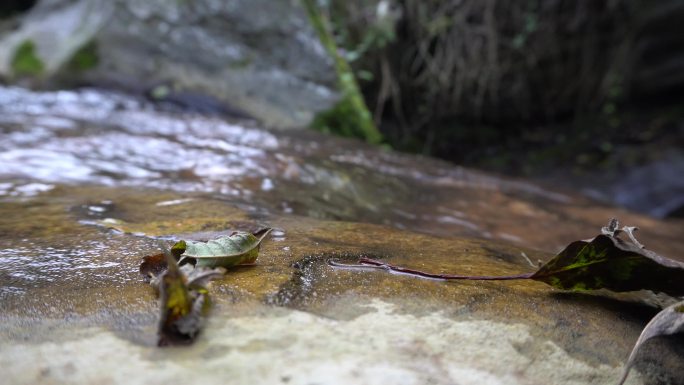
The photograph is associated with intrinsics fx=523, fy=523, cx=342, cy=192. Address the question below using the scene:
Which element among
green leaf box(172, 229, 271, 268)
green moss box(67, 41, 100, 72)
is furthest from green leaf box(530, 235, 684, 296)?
green moss box(67, 41, 100, 72)

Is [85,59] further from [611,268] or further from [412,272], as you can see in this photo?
[611,268]

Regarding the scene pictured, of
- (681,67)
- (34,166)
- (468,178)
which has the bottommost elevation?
(34,166)

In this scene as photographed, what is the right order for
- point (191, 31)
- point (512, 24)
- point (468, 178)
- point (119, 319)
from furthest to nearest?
point (512, 24), point (191, 31), point (468, 178), point (119, 319)

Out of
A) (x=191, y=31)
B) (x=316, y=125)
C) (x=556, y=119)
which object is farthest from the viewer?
(x=556, y=119)

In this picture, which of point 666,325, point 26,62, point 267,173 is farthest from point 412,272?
point 26,62

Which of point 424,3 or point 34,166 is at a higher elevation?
point 424,3

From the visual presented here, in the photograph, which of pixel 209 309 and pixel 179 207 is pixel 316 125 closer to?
pixel 179 207

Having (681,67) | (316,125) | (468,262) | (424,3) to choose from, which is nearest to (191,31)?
(316,125)

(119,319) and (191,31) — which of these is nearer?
(119,319)
